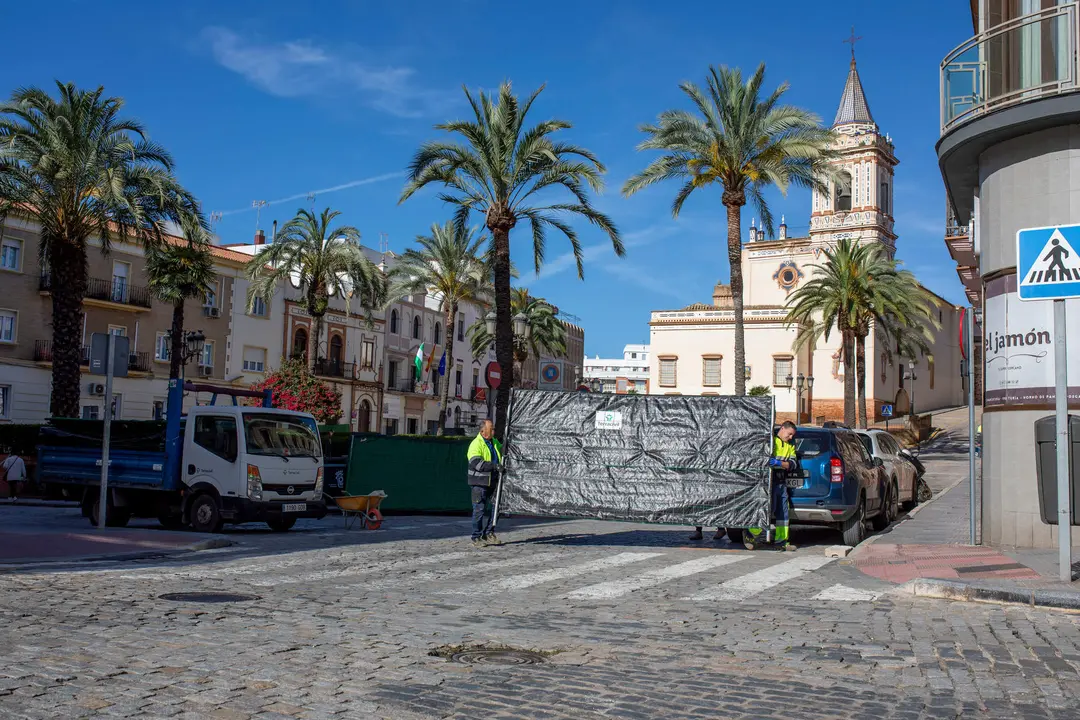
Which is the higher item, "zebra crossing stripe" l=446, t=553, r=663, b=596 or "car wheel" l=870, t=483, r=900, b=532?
"car wheel" l=870, t=483, r=900, b=532

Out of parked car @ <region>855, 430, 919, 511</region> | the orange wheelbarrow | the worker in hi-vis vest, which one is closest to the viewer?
the worker in hi-vis vest

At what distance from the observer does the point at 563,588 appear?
408 inches

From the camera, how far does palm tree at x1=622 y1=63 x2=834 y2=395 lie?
30.1 m

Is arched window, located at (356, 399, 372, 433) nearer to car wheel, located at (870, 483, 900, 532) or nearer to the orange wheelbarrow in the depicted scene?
the orange wheelbarrow

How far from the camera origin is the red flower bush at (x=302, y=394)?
145 feet

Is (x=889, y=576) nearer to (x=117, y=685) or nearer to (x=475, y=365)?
(x=117, y=685)

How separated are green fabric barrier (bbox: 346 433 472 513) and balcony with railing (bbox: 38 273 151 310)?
2855 cm

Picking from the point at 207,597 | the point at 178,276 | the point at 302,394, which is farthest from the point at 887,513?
the point at 302,394

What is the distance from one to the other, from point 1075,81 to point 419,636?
1060cm

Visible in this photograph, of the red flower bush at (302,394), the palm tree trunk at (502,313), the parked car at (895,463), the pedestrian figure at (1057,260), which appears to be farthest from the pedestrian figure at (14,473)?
the pedestrian figure at (1057,260)

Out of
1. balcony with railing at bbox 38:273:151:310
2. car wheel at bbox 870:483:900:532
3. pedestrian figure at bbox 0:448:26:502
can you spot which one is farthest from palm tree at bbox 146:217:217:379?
car wheel at bbox 870:483:900:532

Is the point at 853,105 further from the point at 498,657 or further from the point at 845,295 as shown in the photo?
the point at 498,657

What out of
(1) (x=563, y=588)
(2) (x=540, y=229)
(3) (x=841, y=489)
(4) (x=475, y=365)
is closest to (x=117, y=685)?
(1) (x=563, y=588)

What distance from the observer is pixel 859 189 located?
7281cm
